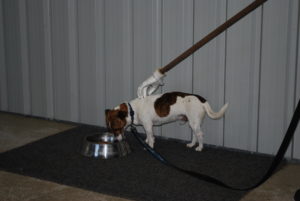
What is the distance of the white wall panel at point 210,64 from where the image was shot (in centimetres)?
322

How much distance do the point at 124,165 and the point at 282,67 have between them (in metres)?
1.26

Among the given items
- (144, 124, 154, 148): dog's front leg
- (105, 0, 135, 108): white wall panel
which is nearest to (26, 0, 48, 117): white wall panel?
(105, 0, 135, 108): white wall panel

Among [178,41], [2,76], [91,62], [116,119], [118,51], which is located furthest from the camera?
[2,76]

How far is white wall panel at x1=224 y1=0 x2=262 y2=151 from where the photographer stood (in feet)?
10.2

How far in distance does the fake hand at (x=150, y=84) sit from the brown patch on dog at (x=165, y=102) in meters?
0.13

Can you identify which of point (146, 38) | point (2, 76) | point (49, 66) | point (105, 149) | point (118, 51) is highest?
point (146, 38)

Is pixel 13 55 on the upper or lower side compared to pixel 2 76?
upper

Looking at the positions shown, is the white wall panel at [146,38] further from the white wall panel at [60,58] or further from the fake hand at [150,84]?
the white wall panel at [60,58]

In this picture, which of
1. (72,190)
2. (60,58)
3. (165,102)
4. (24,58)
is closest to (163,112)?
(165,102)

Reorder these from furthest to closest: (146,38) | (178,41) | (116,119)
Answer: (146,38), (178,41), (116,119)

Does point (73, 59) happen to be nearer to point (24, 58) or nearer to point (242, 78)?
point (24, 58)

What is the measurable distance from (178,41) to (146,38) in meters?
0.29

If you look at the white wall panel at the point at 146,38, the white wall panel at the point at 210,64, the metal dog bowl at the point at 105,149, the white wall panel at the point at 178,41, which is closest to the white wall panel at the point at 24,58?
the white wall panel at the point at 146,38

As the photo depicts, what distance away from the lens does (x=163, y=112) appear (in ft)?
10.6
